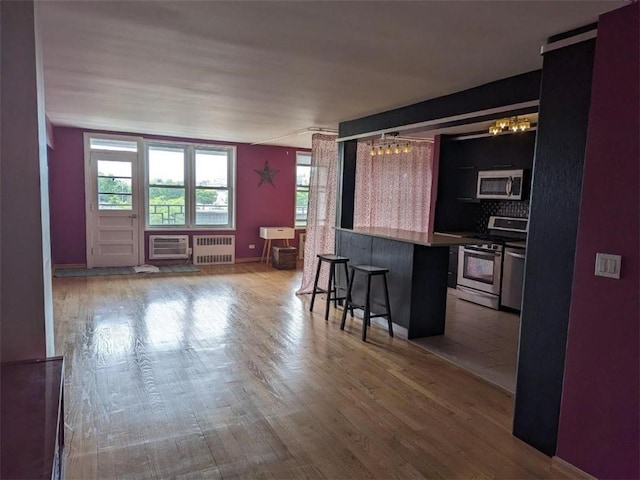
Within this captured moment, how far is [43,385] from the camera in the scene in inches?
61.3

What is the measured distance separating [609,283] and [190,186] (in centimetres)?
710

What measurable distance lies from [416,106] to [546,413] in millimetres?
2823

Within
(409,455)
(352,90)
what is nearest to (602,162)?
(409,455)

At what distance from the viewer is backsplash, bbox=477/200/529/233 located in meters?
5.74

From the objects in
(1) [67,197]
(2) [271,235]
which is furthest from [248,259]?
(1) [67,197]

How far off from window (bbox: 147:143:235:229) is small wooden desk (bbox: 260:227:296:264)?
2.19 ft

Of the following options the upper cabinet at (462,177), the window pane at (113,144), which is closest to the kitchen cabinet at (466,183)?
the upper cabinet at (462,177)

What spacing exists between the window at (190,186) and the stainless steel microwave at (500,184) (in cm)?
454

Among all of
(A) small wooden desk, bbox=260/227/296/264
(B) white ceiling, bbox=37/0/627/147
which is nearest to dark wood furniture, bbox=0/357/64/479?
(B) white ceiling, bbox=37/0/627/147

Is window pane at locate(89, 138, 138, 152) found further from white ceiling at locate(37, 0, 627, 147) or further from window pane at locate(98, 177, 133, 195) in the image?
white ceiling at locate(37, 0, 627, 147)

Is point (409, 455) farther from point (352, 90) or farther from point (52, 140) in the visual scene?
point (52, 140)

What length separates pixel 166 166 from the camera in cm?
772

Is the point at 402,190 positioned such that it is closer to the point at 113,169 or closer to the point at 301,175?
the point at 301,175

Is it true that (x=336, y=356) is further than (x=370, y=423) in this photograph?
Yes
